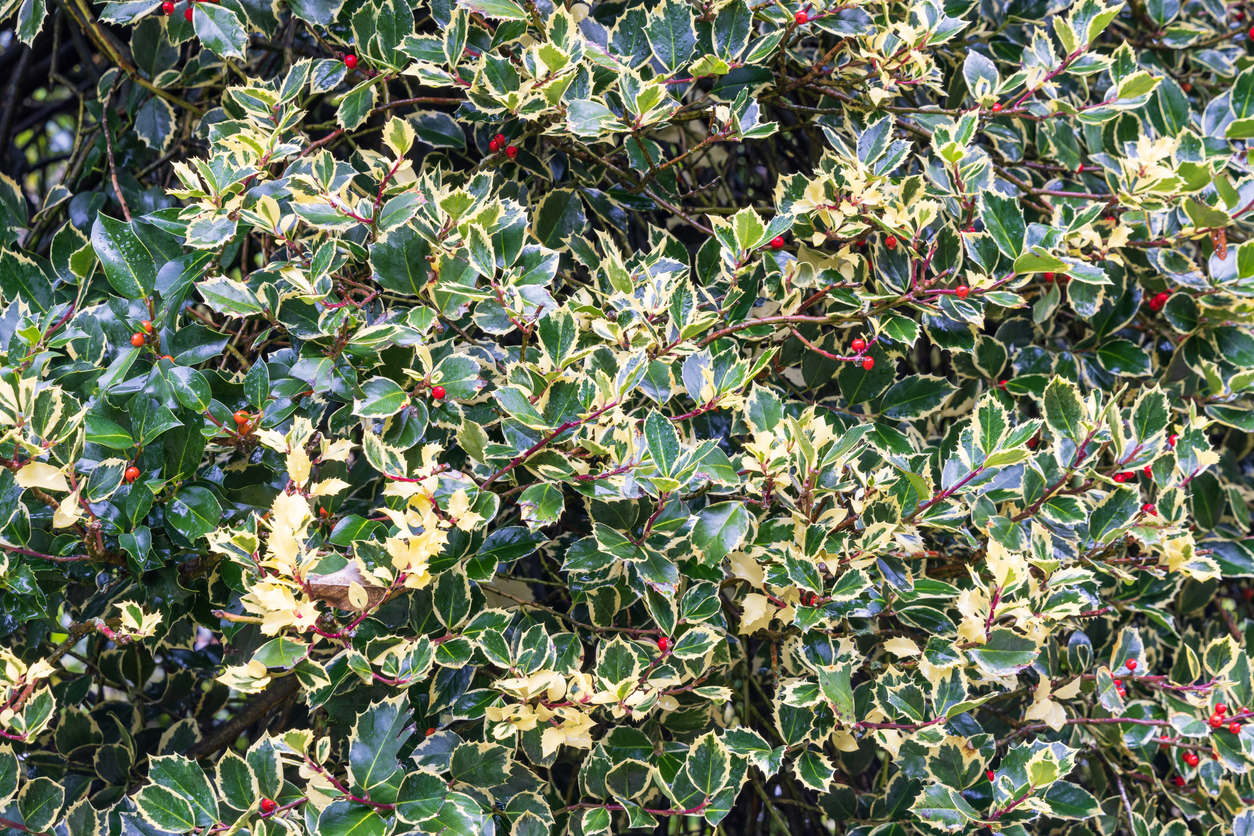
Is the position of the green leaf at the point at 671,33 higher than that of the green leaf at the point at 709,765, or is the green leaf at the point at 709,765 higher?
the green leaf at the point at 671,33

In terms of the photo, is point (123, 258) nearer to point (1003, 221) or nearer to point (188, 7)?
point (188, 7)

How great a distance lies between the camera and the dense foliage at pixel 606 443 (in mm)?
922

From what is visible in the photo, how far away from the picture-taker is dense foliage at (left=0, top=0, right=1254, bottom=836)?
92cm

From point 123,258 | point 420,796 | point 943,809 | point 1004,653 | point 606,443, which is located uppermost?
point 123,258

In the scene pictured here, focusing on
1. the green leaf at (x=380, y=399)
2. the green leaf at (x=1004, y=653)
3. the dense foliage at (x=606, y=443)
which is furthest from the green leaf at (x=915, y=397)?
the green leaf at (x=380, y=399)

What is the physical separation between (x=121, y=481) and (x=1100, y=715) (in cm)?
126

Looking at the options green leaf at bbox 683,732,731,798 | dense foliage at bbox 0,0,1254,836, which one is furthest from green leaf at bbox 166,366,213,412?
green leaf at bbox 683,732,731,798

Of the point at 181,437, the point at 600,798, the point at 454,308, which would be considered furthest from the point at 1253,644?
the point at 181,437

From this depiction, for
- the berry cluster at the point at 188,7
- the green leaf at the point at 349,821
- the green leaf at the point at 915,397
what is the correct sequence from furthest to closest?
the green leaf at the point at 915,397
the berry cluster at the point at 188,7
the green leaf at the point at 349,821

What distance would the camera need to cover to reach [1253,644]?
1393 millimetres

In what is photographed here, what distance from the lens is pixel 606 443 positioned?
0.93 metres

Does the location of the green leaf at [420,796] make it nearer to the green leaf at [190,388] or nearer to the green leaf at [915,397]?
the green leaf at [190,388]

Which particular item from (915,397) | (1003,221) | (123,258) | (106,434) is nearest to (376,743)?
(106,434)

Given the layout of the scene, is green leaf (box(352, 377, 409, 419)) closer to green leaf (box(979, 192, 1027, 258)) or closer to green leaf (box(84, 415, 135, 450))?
green leaf (box(84, 415, 135, 450))
